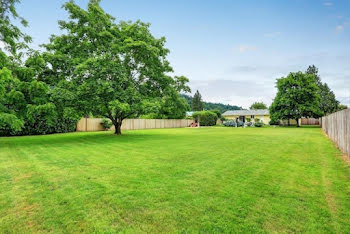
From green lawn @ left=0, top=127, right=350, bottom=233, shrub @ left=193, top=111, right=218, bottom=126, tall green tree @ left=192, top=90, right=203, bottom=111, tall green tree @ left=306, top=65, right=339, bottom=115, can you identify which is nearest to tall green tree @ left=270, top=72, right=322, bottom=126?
shrub @ left=193, top=111, right=218, bottom=126

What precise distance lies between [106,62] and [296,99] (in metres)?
30.8

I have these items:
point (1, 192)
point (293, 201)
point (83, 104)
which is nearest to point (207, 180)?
point (293, 201)

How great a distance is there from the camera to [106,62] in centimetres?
1295

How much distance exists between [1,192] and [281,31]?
1686cm

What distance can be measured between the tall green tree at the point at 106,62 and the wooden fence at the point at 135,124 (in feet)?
28.6

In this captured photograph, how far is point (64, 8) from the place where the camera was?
14.1 metres

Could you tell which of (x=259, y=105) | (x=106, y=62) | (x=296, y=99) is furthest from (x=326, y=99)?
(x=106, y=62)

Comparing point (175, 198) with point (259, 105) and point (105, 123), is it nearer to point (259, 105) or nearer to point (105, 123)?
point (105, 123)

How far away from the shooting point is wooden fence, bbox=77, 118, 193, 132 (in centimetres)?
2383

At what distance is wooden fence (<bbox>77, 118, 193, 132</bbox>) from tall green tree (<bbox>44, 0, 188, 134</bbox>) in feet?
28.6

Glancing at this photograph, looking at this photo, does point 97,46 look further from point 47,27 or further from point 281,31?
point 281,31

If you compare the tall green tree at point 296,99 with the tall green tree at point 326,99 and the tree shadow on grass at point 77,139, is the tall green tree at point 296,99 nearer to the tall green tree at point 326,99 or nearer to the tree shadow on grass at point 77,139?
the tall green tree at point 326,99

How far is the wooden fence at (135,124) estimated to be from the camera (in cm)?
2383

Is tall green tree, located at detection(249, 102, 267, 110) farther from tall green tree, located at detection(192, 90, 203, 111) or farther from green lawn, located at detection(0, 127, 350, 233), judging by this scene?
green lawn, located at detection(0, 127, 350, 233)
